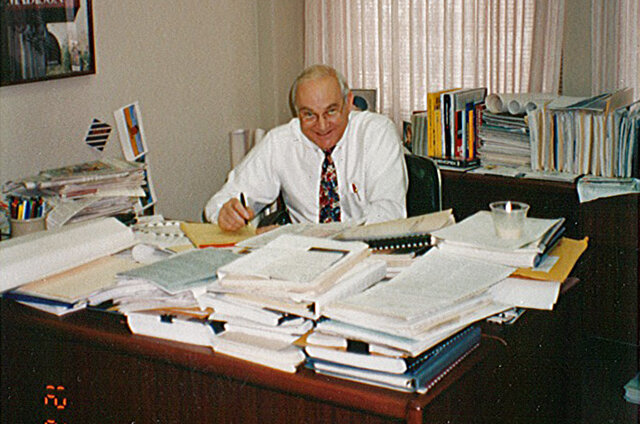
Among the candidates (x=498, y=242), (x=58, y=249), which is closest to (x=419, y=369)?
(x=498, y=242)

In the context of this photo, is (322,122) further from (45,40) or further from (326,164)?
(45,40)

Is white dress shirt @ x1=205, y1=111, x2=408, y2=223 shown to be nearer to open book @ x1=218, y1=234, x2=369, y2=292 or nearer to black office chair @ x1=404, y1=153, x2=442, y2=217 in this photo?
black office chair @ x1=404, y1=153, x2=442, y2=217

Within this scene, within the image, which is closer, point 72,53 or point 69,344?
point 69,344

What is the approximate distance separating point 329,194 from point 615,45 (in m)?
1.49

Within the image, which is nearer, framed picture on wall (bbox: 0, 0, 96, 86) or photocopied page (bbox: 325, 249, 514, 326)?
photocopied page (bbox: 325, 249, 514, 326)

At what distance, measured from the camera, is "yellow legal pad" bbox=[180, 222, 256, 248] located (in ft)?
7.37

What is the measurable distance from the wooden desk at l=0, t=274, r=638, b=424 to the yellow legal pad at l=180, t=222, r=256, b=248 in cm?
49

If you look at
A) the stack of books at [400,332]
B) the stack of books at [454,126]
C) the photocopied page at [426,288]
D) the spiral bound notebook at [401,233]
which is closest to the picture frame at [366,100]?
the stack of books at [454,126]

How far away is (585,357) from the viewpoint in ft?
11.1

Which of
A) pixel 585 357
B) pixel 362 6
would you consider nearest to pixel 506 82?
pixel 362 6

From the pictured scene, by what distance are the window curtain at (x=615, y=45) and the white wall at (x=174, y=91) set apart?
64.4 inches

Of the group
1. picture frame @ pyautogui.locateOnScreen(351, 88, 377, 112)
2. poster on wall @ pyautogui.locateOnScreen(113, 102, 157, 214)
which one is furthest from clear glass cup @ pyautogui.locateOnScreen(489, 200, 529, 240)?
picture frame @ pyautogui.locateOnScreen(351, 88, 377, 112)

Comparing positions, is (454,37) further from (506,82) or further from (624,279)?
(624,279)

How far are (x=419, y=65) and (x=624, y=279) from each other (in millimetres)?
1508
